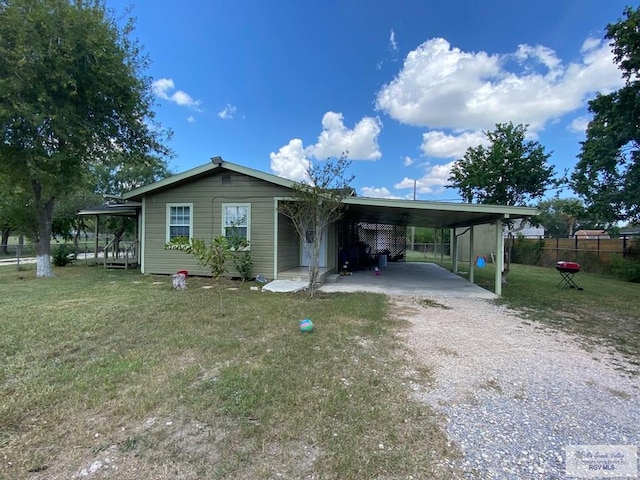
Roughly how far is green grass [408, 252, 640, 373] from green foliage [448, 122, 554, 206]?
3.02 metres

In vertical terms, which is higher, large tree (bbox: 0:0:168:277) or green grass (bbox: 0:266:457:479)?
large tree (bbox: 0:0:168:277)

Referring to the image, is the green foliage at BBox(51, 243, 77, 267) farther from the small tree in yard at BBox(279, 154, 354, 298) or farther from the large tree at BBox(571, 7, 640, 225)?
Answer: the large tree at BBox(571, 7, 640, 225)

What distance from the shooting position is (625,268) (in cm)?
1197

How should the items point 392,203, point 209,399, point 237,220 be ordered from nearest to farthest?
point 209,399, point 392,203, point 237,220

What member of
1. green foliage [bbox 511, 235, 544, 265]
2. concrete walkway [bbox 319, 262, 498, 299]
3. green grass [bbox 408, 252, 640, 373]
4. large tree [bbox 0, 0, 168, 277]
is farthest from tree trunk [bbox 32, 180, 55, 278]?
green foliage [bbox 511, 235, 544, 265]

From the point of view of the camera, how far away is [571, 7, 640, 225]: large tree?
10.9 meters

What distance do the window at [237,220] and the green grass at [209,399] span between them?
4.11 m

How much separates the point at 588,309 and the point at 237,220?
8.39m

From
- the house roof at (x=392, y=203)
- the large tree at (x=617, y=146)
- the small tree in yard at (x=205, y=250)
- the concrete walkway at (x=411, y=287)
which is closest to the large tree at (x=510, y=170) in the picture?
the house roof at (x=392, y=203)

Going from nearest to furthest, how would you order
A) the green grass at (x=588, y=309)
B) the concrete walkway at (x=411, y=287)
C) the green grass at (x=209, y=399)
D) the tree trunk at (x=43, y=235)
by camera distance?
the green grass at (x=209, y=399) < the green grass at (x=588, y=309) < the concrete walkway at (x=411, y=287) < the tree trunk at (x=43, y=235)

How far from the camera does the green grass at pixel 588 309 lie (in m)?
4.72

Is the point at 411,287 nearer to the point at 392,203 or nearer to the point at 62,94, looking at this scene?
the point at 392,203

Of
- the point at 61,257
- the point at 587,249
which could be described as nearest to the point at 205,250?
the point at 61,257

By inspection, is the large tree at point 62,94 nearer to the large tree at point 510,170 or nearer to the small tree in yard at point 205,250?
the small tree in yard at point 205,250
